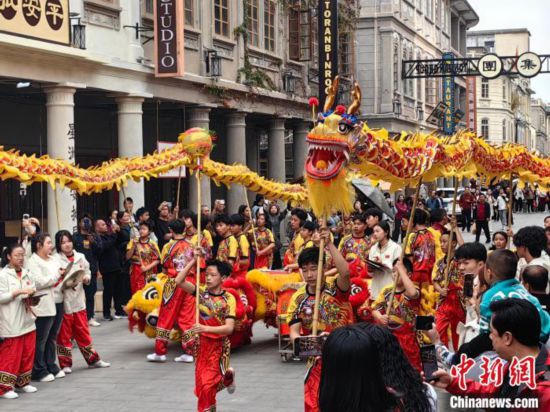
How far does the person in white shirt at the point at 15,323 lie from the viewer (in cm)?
911

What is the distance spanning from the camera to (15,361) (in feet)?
30.1

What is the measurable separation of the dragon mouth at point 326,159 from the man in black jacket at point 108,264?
8272mm

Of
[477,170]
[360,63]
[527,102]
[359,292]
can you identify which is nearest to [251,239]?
[359,292]

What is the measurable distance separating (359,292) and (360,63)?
31.2m

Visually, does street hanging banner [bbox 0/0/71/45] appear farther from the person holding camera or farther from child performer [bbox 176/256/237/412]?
child performer [bbox 176/256/237/412]

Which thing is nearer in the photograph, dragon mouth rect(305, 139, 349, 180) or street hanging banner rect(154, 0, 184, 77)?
dragon mouth rect(305, 139, 349, 180)

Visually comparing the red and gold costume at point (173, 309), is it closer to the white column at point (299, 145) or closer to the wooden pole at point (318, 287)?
the wooden pole at point (318, 287)

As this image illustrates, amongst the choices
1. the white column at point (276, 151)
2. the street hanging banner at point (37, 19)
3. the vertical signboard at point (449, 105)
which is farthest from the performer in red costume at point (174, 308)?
the vertical signboard at point (449, 105)

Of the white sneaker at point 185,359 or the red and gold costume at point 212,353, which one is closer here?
the red and gold costume at point 212,353

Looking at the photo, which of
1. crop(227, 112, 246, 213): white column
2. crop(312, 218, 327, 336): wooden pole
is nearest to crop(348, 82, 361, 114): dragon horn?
crop(312, 218, 327, 336): wooden pole

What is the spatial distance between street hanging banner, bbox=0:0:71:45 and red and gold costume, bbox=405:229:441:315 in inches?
377

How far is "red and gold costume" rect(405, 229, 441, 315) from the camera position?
413 inches

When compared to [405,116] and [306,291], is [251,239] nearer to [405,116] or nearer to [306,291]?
[306,291]

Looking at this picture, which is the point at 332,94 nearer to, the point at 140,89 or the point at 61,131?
the point at 61,131
